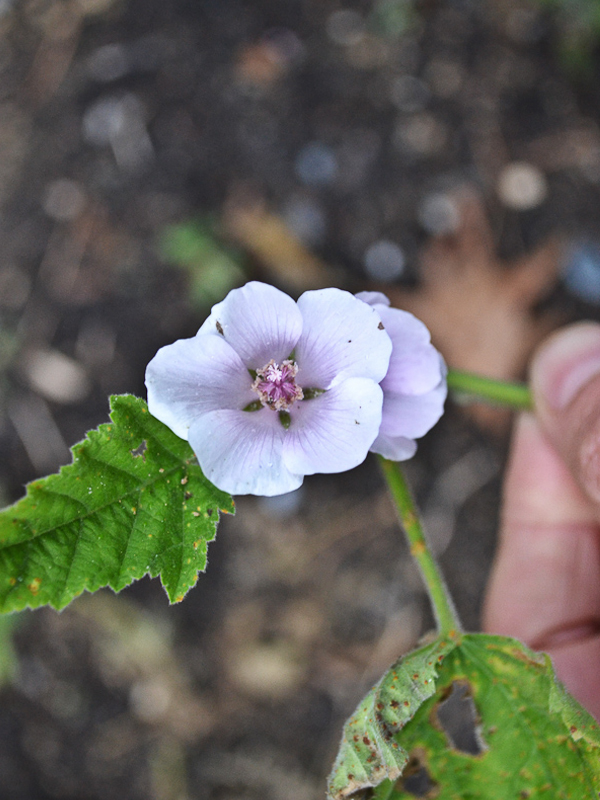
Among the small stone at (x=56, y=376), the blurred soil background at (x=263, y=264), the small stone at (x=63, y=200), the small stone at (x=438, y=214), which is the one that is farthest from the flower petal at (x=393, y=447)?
the small stone at (x=63, y=200)

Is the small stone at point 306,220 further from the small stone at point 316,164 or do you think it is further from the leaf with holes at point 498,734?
the leaf with holes at point 498,734

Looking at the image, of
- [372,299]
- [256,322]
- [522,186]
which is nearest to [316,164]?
[522,186]

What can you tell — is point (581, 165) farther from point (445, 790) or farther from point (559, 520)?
point (445, 790)

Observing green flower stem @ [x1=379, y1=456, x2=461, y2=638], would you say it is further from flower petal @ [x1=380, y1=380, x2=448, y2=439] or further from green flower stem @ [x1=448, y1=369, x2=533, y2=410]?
green flower stem @ [x1=448, y1=369, x2=533, y2=410]

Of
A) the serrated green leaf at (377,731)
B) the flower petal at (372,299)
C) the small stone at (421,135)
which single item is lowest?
the serrated green leaf at (377,731)

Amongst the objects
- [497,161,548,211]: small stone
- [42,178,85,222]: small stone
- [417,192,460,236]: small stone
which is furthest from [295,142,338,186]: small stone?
[42,178,85,222]: small stone

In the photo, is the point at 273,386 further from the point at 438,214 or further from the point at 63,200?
the point at 63,200
